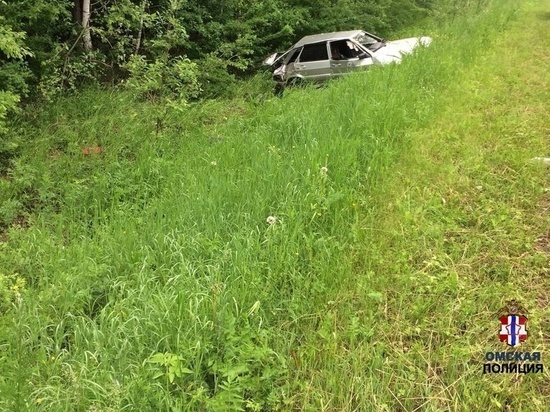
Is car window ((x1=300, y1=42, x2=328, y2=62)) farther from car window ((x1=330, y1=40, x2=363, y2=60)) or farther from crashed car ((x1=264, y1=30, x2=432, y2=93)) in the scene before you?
car window ((x1=330, y1=40, x2=363, y2=60))

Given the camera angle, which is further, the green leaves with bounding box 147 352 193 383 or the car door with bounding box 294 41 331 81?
the car door with bounding box 294 41 331 81

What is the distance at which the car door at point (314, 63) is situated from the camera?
1105 cm

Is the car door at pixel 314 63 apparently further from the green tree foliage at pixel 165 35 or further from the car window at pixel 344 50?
the green tree foliage at pixel 165 35

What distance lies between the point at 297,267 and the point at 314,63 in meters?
9.33

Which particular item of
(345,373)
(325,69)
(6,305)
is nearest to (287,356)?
(345,373)

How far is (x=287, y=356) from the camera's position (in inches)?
95.4

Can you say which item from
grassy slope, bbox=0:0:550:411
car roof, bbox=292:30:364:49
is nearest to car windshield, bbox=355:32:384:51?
car roof, bbox=292:30:364:49

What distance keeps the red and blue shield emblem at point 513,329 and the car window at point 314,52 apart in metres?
9.75

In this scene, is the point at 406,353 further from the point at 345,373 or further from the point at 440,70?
the point at 440,70

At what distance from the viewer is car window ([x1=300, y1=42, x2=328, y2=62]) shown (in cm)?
1105

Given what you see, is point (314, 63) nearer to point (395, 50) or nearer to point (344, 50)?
point (344, 50)

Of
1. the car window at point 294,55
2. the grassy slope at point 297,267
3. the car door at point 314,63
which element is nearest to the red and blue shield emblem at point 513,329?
the grassy slope at point 297,267

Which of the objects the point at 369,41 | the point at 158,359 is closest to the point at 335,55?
the point at 369,41

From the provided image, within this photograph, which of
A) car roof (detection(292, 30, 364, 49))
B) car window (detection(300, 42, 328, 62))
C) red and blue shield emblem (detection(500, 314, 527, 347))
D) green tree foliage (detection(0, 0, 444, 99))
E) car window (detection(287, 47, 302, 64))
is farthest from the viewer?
car window (detection(287, 47, 302, 64))
